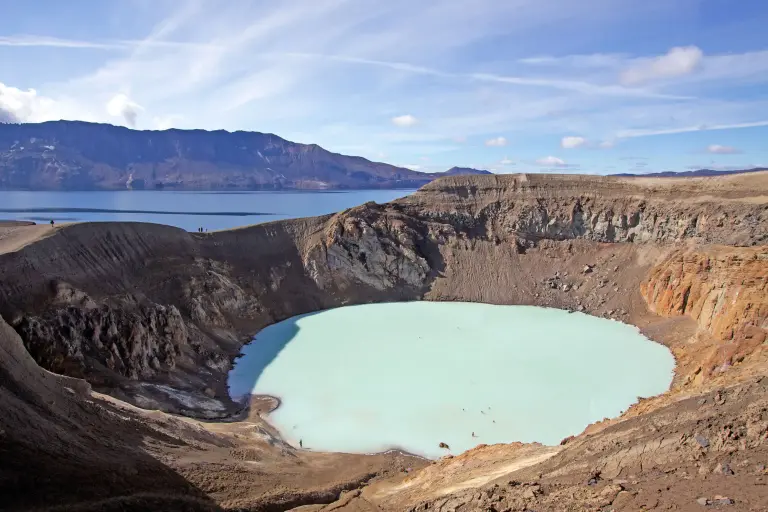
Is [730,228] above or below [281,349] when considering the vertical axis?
above

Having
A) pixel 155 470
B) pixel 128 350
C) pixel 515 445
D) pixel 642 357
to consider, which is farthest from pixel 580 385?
pixel 128 350

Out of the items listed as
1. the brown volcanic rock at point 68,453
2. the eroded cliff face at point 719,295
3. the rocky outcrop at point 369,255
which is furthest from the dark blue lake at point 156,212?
the brown volcanic rock at point 68,453

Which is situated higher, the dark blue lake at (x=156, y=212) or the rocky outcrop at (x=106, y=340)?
the dark blue lake at (x=156, y=212)

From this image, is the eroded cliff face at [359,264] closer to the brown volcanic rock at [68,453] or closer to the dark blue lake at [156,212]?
the brown volcanic rock at [68,453]

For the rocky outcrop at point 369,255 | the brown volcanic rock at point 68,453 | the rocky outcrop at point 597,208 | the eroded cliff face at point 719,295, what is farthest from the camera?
the rocky outcrop at point 369,255

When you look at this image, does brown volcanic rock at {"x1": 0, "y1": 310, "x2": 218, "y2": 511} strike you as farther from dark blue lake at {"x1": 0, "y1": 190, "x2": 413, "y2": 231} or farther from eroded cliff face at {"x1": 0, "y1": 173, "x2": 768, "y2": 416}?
dark blue lake at {"x1": 0, "y1": 190, "x2": 413, "y2": 231}

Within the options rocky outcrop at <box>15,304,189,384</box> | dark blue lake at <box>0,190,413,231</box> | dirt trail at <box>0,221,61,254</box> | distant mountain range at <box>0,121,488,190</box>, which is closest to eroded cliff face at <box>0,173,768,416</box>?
rocky outcrop at <box>15,304,189,384</box>

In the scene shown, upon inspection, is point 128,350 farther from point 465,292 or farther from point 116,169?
point 116,169
